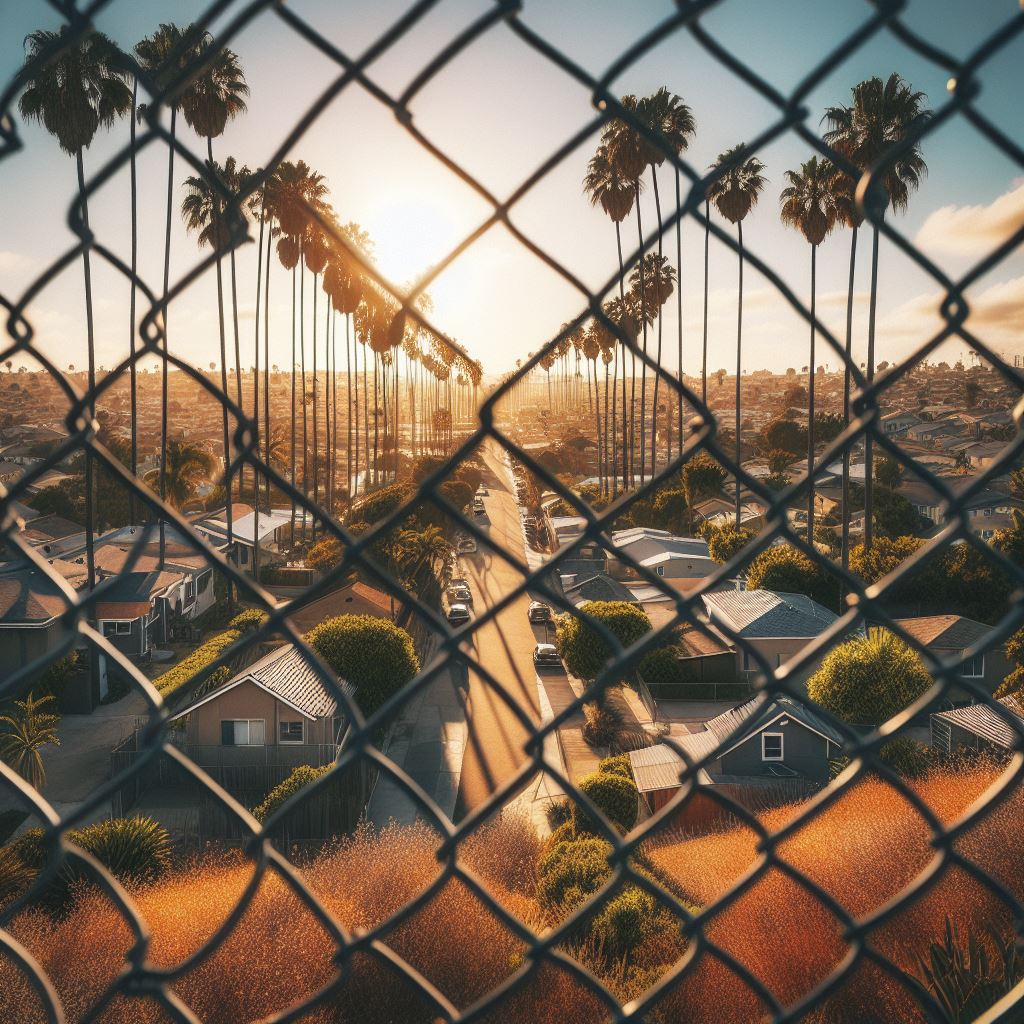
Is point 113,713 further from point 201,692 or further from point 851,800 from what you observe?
point 851,800

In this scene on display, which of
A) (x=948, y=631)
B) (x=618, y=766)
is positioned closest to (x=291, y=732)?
(x=618, y=766)

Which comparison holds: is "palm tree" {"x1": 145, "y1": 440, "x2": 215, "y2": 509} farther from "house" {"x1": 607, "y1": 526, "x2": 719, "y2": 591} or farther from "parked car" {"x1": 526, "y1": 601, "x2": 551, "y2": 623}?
"house" {"x1": 607, "y1": 526, "x2": 719, "y2": 591}

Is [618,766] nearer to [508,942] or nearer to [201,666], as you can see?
[201,666]

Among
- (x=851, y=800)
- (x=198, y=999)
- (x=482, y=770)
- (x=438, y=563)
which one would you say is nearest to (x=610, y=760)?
(x=482, y=770)

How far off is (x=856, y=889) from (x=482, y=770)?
1160cm

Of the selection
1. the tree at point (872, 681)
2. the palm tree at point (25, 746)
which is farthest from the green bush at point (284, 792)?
the tree at point (872, 681)

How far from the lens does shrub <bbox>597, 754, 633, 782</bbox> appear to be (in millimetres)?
14398

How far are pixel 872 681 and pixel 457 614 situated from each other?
13858mm

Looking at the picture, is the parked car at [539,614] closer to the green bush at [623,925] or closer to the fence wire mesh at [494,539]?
the green bush at [623,925]

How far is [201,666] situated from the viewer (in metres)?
16.0

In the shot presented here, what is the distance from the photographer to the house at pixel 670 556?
93.8ft

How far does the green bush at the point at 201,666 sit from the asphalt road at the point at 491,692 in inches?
197

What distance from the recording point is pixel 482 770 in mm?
16453

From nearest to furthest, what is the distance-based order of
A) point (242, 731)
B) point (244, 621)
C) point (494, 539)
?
point (494, 539) < point (242, 731) < point (244, 621)
